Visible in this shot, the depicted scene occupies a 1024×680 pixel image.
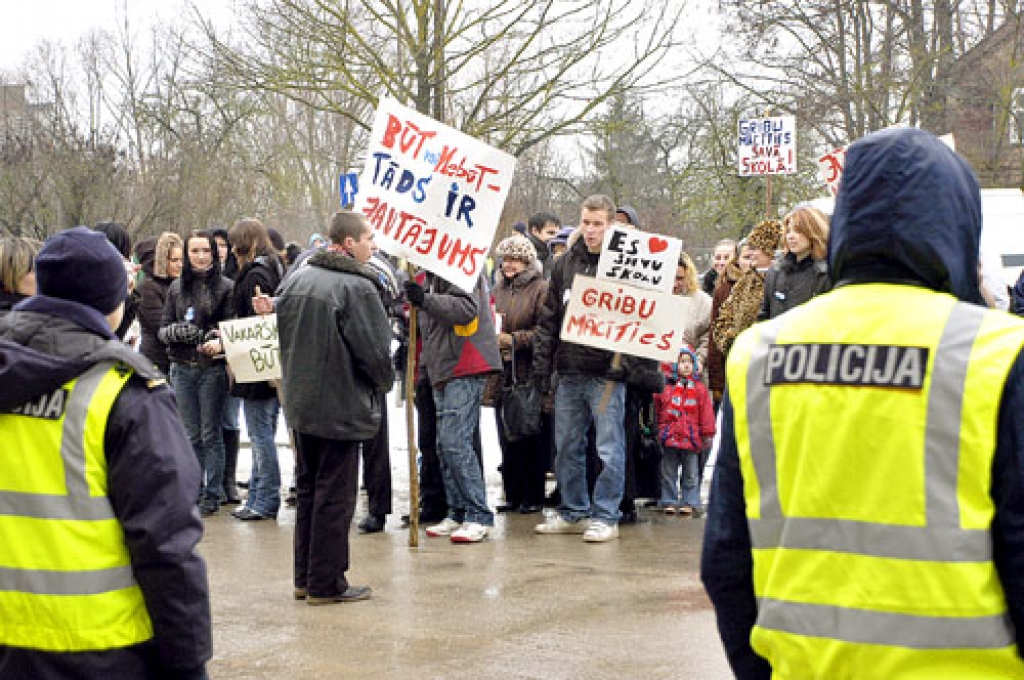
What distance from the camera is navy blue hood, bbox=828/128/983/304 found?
2.62 metres

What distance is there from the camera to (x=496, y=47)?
20203mm

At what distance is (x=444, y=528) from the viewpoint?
9.68 m

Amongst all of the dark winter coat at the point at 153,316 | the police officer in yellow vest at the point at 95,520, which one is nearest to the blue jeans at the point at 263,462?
the dark winter coat at the point at 153,316

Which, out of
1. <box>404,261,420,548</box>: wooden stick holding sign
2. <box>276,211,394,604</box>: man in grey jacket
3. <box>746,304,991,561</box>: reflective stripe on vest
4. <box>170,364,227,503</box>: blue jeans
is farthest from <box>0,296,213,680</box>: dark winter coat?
<box>170,364,227,503</box>: blue jeans

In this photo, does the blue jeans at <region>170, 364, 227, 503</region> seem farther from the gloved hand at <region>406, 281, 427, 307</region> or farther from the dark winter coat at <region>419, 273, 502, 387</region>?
the gloved hand at <region>406, 281, 427, 307</region>

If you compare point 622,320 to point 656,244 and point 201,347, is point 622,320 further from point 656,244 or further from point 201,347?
point 201,347

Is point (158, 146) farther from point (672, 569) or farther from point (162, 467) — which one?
point (162, 467)

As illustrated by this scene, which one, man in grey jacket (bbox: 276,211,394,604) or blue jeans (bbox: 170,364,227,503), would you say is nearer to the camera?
man in grey jacket (bbox: 276,211,394,604)

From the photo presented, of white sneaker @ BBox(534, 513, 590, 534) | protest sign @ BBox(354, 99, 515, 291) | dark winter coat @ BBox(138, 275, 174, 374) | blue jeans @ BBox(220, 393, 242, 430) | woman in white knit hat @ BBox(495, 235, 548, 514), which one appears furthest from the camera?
dark winter coat @ BBox(138, 275, 174, 374)

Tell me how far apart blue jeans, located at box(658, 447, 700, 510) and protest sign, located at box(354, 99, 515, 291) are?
260cm

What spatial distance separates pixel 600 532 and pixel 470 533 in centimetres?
87

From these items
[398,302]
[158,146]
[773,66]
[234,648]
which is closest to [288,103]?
[158,146]

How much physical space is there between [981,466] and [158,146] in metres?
28.6

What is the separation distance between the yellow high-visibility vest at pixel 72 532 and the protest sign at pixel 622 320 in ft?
19.7
